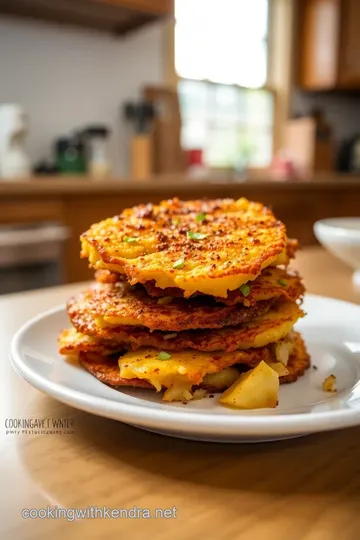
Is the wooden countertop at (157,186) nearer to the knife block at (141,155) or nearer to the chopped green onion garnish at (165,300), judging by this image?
the knife block at (141,155)

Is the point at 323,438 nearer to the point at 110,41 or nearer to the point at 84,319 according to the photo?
the point at 84,319

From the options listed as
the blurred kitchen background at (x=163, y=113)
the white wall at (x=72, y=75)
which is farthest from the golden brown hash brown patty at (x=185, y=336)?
the white wall at (x=72, y=75)

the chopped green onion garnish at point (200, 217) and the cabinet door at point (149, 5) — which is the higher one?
the cabinet door at point (149, 5)

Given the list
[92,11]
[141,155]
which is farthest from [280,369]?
[141,155]

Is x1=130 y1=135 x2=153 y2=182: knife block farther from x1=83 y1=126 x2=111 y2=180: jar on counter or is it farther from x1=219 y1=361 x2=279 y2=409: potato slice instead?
x1=219 y1=361 x2=279 y2=409: potato slice

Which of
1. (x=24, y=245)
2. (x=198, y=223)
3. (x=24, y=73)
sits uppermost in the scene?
(x=24, y=73)

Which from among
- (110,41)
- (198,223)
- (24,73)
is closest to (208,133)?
(110,41)
